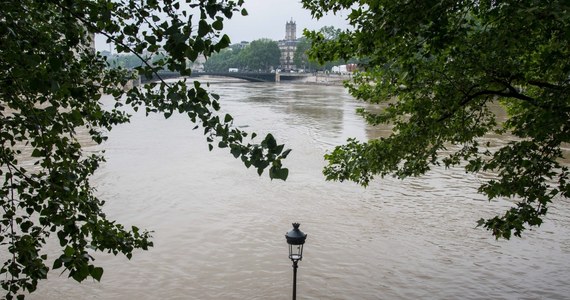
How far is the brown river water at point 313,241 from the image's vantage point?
11.8 m

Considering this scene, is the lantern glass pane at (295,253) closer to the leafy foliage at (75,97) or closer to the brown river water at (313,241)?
the brown river water at (313,241)

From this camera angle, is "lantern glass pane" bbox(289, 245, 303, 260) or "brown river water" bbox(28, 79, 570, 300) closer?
"lantern glass pane" bbox(289, 245, 303, 260)

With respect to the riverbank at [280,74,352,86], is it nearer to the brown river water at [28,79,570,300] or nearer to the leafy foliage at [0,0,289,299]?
the brown river water at [28,79,570,300]

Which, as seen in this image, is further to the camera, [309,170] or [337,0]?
[309,170]

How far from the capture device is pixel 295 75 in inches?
4970

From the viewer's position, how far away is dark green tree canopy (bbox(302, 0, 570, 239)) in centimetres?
638

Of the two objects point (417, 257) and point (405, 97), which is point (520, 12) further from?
point (417, 257)

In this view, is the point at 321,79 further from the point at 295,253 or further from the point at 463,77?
the point at 463,77

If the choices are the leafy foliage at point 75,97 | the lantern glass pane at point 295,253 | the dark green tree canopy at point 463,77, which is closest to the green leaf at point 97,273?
the leafy foliage at point 75,97

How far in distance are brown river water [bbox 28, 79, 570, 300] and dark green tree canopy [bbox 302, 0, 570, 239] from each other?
3.08 m

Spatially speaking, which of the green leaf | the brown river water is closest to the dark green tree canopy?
the brown river water

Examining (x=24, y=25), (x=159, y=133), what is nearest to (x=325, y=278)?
(x=24, y=25)

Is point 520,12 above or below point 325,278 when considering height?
above

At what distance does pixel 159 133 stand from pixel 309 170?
1525 centimetres
